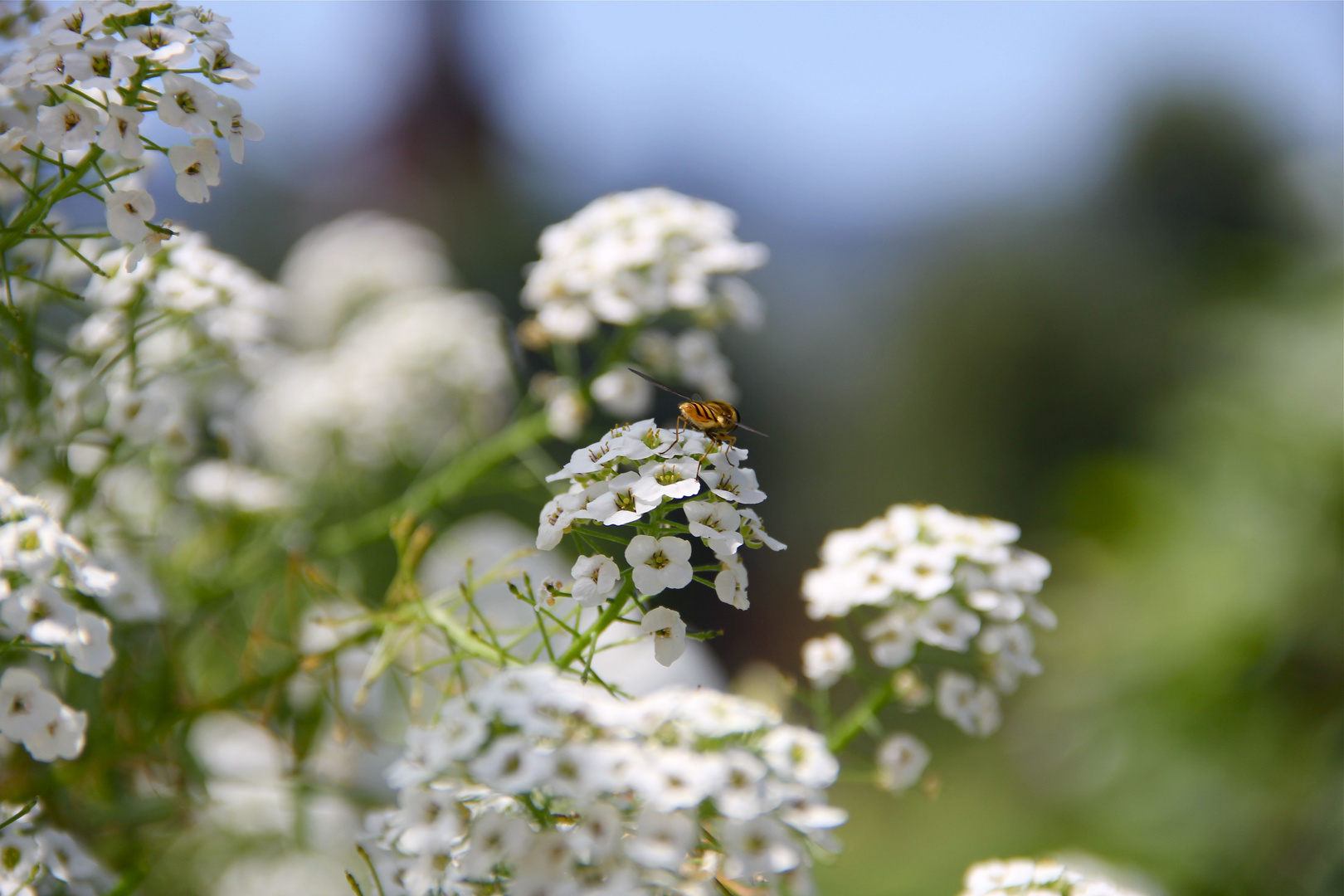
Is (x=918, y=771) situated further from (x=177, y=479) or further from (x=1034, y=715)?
(x=1034, y=715)

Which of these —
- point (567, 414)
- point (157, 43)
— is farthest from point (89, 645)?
point (567, 414)

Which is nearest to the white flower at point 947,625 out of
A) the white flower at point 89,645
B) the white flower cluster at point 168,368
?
the white flower at point 89,645

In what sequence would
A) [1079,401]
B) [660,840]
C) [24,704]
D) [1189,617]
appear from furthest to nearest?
[1079,401] → [1189,617] → [24,704] → [660,840]

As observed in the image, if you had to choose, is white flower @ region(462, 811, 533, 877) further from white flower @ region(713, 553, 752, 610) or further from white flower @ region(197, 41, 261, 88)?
white flower @ region(197, 41, 261, 88)

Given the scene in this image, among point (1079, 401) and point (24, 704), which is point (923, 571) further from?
point (1079, 401)

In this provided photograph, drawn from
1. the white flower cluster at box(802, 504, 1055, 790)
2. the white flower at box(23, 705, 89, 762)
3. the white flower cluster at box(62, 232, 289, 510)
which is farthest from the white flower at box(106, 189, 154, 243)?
the white flower cluster at box(802, 504, 1055, 790)

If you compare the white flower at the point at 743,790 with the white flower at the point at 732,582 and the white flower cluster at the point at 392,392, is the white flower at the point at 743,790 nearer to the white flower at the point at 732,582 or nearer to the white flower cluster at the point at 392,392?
the white flower at the point at 732,582

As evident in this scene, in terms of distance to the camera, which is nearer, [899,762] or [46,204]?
[46,204]

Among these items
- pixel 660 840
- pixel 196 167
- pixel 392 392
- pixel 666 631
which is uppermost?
pixel 392 392
